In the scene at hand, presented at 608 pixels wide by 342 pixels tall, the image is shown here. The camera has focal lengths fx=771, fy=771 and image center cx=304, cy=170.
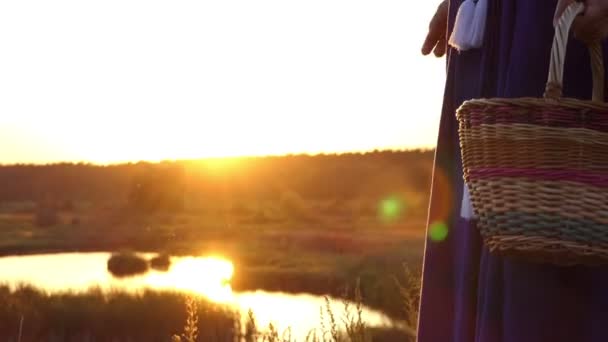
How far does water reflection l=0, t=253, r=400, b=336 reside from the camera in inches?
685

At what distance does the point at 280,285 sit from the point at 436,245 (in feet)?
69.6

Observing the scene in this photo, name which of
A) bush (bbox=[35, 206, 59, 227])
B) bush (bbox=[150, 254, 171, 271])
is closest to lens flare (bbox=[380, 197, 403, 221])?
bush (bbox=[35, 206, 59, 227])

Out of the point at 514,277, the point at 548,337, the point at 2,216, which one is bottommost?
the point at 2,216

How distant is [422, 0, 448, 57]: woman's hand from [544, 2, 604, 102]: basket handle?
0.79m

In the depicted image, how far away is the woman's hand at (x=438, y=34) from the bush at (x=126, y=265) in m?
24.7

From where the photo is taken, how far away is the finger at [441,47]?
2.53 meters

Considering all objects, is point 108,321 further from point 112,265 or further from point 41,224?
point 41,224

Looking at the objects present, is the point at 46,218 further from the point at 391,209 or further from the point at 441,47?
the point at 441,47

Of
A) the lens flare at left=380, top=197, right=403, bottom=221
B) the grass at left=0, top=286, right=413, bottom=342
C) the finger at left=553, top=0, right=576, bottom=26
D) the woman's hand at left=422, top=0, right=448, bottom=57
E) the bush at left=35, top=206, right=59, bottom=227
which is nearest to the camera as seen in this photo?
the finger at left=553, top=0, right=576, bottom=26

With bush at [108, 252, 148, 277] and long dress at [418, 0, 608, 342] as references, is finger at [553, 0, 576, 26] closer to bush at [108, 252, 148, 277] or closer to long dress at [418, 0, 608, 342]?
long dress at [418, 0, 608, 342]

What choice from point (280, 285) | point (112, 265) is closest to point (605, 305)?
point (280, 285)

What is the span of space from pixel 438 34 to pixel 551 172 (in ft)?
3.22

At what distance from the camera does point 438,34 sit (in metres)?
2.52

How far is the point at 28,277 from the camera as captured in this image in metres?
24.8
